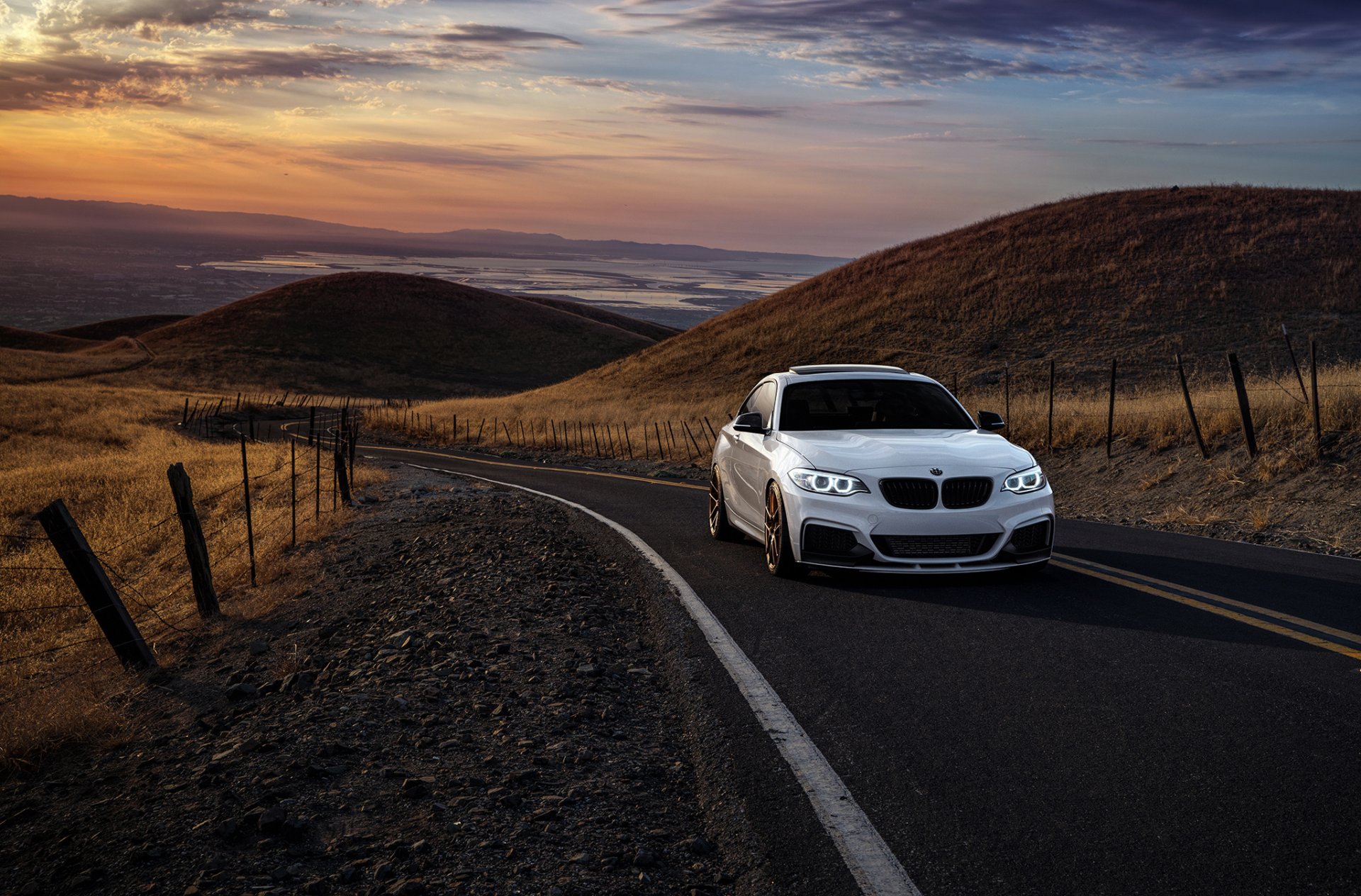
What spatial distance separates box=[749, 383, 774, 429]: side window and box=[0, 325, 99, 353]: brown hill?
115m

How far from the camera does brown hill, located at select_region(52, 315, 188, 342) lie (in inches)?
5241

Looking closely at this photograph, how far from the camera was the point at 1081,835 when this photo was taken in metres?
3.71

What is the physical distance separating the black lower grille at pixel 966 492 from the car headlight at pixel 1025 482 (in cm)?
15

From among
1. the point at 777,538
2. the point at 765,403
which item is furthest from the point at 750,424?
the point at 777,538

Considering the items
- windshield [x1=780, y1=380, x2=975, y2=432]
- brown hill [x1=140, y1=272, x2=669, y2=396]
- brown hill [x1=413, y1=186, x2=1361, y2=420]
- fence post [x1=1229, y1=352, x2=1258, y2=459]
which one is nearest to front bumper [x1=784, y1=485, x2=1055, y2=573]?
windshield [x1=780, y1=380, x2=975, y2=432]

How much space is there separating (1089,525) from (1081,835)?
8.92 metres

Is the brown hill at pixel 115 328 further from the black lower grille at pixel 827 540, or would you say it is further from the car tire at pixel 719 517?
the black lower grille at pixel 827 540

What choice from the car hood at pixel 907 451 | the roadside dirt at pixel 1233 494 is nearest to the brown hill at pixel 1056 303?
the roadside dirt at pixel 1233 494

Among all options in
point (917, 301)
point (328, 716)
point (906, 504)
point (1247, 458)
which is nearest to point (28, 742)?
point (328, 716)

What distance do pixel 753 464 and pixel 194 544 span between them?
564 centimetres

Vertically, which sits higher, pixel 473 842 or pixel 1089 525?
pixel 473 842

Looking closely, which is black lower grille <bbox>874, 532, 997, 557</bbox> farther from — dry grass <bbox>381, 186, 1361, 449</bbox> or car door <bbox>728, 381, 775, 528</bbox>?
dry grass <bbox>381, 186, 1361, 449</bbox>

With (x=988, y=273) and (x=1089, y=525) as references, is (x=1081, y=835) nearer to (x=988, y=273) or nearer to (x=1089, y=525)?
(x=1089, y=525)

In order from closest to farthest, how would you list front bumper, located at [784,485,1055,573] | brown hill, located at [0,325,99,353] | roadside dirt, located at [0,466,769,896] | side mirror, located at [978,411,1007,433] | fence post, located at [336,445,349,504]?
1. roadside dirt, located at [0,466,769,896]
2. front bumper, located at [784,485,1055,573]
3. side mirror, located at [978,411,1007,433]
4. fence post, located at [336,445,349,504]
5. brown hill, located at [0,325,99,353]
